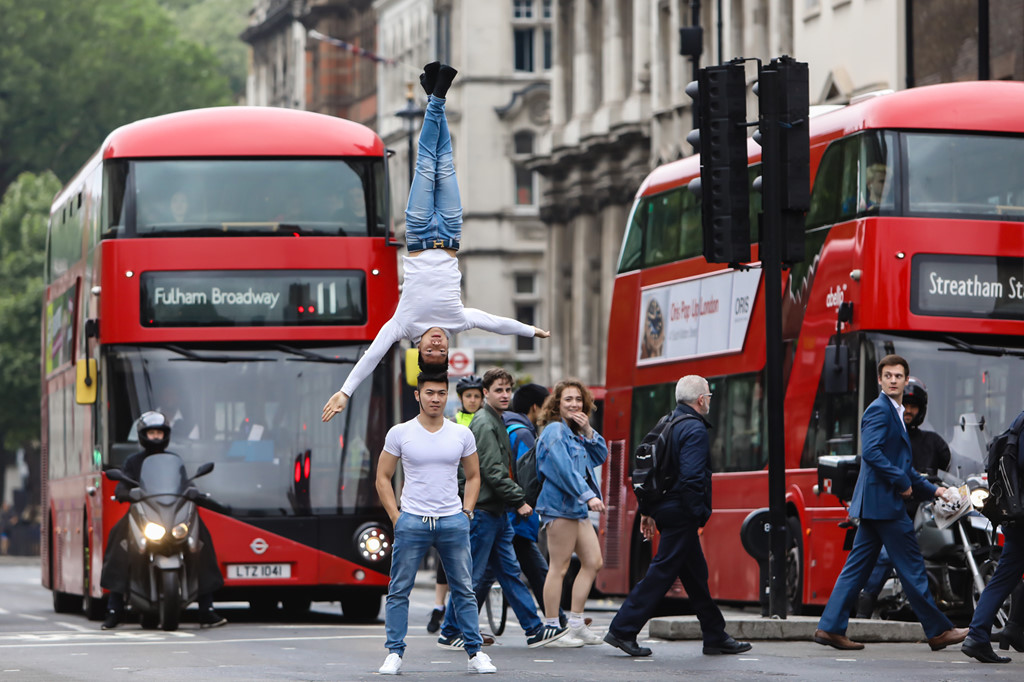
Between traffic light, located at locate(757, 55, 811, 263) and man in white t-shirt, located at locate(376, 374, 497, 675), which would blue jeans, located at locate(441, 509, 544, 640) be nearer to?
man in white t-shirt, located at locate(376, 374, 497, 675)

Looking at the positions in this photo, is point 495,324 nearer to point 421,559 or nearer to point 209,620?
point 421,559

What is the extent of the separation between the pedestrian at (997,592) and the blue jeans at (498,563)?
308 centimetres

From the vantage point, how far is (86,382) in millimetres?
22188

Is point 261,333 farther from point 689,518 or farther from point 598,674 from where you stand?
point 598,674

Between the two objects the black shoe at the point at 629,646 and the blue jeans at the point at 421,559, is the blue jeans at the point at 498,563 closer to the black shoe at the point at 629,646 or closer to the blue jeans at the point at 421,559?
the black shoe at the point at 629,646

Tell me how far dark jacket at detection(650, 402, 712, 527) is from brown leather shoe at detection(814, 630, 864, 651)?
1.11 metres

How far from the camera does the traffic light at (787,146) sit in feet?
59.8

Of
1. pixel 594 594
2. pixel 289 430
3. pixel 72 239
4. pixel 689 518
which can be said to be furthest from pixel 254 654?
pixel 594 594

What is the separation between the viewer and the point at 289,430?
71.3ft

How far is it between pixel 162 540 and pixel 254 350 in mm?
2258

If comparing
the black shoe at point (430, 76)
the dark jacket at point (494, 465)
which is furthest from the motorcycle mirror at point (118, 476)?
the black shoe at point (430, 76)

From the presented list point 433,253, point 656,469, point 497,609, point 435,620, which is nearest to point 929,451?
point 656,469

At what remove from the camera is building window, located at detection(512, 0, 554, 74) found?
235 ft

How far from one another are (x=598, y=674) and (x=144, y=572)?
6779 millimetres
